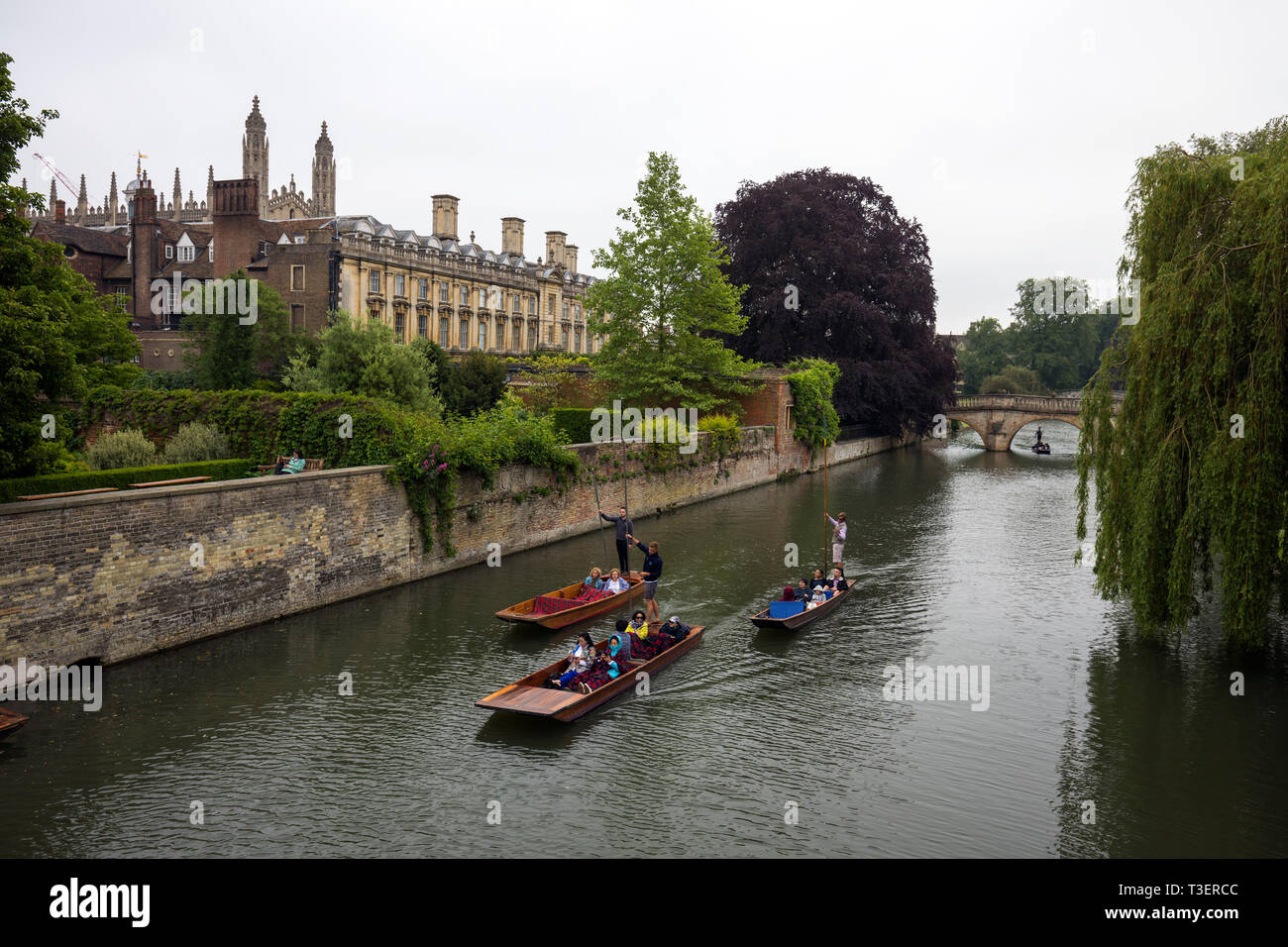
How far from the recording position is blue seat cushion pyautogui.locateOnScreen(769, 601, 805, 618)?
16.8 m

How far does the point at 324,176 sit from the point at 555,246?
25332 mm

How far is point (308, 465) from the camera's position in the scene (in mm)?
20422

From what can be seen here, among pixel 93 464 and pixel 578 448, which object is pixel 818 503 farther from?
pixel 93 464

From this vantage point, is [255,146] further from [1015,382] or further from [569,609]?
[569,609]

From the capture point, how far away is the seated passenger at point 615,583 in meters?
17.8

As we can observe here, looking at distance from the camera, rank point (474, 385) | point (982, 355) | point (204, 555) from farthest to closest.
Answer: point (982, 355)
point (474, 385)
point (204, 555)

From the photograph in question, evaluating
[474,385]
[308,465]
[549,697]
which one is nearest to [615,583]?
[549,697]

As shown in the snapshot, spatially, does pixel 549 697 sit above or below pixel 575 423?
below

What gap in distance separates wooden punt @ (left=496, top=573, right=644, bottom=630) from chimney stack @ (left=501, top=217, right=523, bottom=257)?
190 ft

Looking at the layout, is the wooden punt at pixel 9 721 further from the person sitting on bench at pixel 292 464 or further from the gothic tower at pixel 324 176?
the gothic tower at pixel 324 176

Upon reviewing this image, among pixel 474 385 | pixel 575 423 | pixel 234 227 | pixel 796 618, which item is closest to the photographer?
pixel 796 618

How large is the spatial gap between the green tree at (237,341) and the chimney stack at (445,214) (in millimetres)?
22857

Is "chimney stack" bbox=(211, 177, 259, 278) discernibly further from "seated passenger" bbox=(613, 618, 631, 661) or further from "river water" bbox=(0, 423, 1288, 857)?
"seated passenger" bbox=(613, 618, 631, 661)

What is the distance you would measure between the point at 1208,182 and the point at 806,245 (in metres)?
35.6
